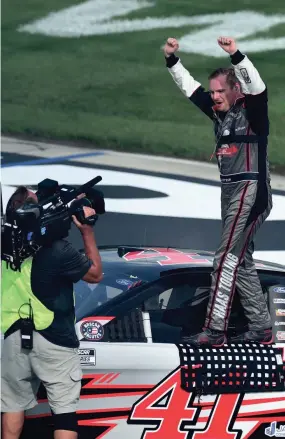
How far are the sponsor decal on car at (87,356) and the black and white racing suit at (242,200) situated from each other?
748 millimetres

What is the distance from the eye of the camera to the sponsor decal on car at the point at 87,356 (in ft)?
20.6

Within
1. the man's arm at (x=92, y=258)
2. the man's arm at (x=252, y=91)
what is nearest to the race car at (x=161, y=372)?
the man's arm at (x=92, y=258)

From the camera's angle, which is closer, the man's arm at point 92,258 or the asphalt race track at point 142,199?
the man's arm at point 92,258

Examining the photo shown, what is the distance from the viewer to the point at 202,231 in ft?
45.5

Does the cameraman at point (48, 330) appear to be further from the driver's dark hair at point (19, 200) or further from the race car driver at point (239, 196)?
the race car driver at point (239, 196)

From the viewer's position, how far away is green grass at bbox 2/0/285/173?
805 inches

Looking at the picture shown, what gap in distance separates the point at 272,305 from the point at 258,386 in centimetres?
59

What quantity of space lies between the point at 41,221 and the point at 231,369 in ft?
4.80

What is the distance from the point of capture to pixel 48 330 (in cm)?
607

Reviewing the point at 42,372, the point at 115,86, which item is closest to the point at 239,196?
the point at 42,372

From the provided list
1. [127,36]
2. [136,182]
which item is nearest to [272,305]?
[136,182]

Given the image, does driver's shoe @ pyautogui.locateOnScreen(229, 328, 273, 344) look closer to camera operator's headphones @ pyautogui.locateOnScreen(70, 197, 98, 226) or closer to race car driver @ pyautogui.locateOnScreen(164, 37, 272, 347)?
race car driver @ pyautogui.locateOnScreen(164, 37, 272, 347)

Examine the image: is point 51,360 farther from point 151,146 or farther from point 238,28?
point 238,28

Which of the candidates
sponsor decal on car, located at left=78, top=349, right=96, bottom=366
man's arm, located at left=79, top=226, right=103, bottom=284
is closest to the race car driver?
sponsor decal on car, located at left=78, top=349, right=96, bottom=366
